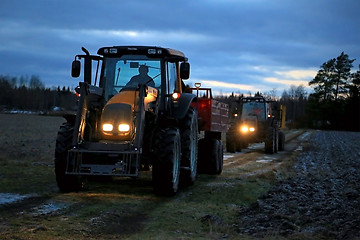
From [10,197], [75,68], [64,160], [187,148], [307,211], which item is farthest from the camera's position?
[187,148]

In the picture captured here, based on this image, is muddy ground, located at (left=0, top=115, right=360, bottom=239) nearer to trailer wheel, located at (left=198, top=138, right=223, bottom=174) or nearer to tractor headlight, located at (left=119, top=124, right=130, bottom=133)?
trailer wheel, located at (left=198, top=138, right=223, bottom=174)

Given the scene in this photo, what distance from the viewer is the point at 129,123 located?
884cm

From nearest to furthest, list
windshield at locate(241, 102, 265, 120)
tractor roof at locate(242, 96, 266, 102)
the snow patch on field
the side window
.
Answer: the snow patch on field < the side window < windshield at locate(241, 102, 265, 120) < tractor roof at locate(242, 96, 266, 102)

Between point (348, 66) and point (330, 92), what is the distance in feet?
18.9

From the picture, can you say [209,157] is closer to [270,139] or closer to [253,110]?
[270,139]

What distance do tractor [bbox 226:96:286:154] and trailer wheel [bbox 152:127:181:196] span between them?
13.6m

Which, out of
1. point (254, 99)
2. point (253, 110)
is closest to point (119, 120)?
point (253, 110)

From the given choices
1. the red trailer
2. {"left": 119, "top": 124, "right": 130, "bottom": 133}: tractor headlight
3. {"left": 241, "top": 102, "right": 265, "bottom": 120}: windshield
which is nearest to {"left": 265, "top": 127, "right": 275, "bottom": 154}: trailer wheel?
{"left": 241, "top": 102, "right": 265, "bottom": 120}: windshield

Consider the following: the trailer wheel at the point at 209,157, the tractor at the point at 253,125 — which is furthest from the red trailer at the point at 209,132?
the tractor at the point at 253,125

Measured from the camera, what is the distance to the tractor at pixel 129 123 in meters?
8.60

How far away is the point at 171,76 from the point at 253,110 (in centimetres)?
1396

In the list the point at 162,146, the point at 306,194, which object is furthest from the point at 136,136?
the point at 306,194

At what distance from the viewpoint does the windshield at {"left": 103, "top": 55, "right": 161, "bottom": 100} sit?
1017 centimetres

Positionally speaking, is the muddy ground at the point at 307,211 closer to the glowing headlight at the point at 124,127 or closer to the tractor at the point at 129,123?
the tractor at the point at 129,123
